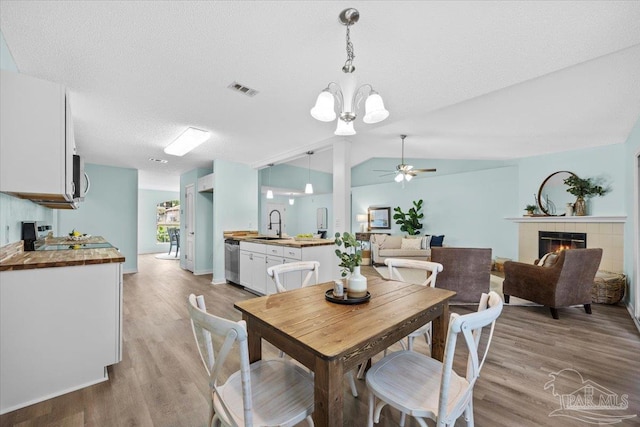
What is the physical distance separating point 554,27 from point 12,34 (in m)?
3.34

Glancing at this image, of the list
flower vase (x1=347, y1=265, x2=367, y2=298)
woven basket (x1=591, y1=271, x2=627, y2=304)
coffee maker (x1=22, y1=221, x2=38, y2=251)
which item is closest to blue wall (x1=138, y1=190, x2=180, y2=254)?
coffee maker (x1=22, y1=221, x2=38, y2=251)

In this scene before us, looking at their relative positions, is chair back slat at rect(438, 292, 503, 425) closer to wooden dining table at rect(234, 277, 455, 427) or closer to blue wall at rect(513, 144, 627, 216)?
wooden dining table at rect(234, 277, 455, 427)

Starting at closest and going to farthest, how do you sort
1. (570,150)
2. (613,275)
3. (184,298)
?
(613,275) → (184,298) → (570,150)

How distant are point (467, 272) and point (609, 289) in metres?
2.15

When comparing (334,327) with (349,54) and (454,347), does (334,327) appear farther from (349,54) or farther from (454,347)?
(349,54)

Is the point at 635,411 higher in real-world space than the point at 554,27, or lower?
lower

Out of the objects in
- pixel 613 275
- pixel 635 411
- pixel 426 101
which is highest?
pixel 426 101

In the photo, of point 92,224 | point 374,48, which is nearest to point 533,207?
point 374,48

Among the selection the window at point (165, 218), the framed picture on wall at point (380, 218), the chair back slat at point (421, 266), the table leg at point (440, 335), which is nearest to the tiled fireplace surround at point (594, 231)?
the framed picture on wall at point (380, 218)

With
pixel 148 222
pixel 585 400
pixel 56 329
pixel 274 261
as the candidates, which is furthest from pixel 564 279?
pixel 148 222

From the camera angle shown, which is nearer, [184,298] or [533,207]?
[184,298]

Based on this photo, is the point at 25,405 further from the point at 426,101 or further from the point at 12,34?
the point at 426,101

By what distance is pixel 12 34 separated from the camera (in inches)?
66.5

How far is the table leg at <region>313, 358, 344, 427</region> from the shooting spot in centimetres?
97
